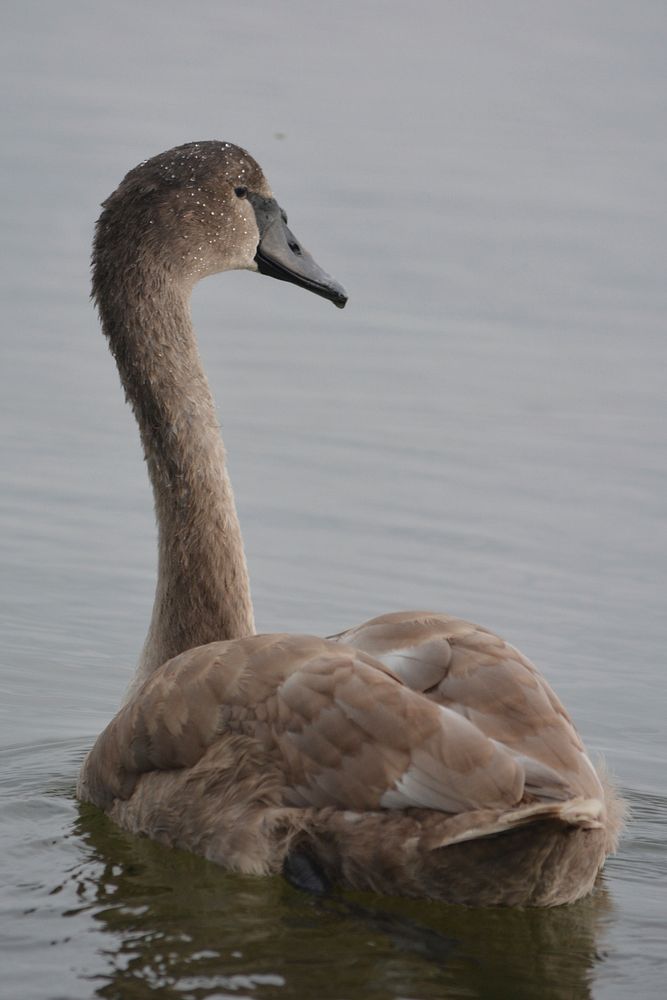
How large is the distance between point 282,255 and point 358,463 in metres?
2.57

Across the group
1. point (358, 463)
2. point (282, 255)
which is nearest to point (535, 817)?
point (282, 255)

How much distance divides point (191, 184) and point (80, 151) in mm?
8659

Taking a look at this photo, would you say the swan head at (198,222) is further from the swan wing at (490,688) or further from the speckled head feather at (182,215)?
the swan wing at (490,688)

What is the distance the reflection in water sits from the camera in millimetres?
5895

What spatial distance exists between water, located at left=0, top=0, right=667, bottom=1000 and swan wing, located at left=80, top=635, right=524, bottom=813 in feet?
1.24

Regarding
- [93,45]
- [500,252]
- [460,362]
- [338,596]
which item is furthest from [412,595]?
[93,45]

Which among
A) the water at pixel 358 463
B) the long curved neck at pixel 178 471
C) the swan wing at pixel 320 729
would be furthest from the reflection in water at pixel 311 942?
the long curved neck at pixel 178 471

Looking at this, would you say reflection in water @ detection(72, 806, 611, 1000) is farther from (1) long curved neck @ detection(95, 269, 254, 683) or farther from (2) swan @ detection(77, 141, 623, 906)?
(1) long curved neck @ detection(95, 269, 254, 683)

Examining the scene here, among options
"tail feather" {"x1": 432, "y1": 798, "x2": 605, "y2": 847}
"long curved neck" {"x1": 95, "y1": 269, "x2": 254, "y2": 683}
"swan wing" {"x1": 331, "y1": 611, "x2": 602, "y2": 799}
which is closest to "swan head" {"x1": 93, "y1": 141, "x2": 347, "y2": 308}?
"long curved neck" {"x1": 95, "y1": 269, "x2": 254, "y2": 683}

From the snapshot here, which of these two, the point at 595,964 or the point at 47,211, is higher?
the point at 47,211

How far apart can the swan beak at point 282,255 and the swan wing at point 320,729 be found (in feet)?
7.24

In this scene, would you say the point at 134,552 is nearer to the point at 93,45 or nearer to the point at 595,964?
the point at 595,964

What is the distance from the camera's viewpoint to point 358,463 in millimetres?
11156

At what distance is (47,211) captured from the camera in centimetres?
1531
